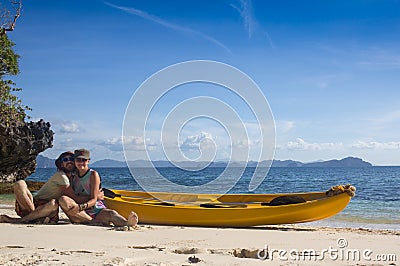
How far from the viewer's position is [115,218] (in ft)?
24.9

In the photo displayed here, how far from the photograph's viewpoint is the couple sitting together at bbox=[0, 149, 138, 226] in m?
7.45

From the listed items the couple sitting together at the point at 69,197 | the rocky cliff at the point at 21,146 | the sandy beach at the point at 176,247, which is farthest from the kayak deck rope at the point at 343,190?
the rocky cliff at the point at 21,146

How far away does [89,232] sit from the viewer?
6.73m

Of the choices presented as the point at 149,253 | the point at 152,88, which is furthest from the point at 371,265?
the point at 152,88

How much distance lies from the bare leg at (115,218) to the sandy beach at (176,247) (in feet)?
0.74

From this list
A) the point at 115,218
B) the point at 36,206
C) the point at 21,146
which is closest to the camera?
the point at 115,218

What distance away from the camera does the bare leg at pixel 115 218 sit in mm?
7516

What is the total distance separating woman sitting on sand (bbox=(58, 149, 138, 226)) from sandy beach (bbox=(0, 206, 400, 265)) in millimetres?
246

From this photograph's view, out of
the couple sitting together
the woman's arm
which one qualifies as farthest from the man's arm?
the woman's arm

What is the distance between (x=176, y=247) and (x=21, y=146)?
26.2m

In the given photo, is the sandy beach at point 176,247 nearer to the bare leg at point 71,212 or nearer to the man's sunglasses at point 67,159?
the bare leg at point 71,212

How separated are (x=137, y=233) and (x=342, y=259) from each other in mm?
3231

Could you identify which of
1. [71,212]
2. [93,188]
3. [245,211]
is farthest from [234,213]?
[71,212]

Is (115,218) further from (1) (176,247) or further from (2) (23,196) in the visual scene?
(1) (176,247)
